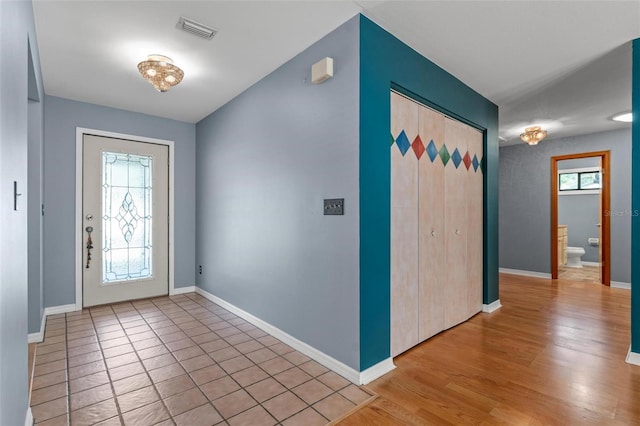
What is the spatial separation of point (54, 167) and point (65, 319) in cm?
182

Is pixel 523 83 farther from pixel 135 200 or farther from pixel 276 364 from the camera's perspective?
pixel 135 200

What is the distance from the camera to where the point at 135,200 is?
4.32 meters

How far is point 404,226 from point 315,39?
1.70 m

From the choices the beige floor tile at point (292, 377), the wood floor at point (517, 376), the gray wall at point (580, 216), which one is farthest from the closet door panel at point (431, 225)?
the gray wall at point (580, 216)

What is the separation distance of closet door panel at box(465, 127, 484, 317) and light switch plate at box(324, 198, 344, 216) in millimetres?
1937

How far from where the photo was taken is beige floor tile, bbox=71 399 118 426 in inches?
70.4

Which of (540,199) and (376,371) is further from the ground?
(540,199)

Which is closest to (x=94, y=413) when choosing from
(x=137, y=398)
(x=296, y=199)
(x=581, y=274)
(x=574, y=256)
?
(x=137, y=398)

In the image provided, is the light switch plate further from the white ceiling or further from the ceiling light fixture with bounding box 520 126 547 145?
the ceiling light fixture with bounding box 520 126 547 145

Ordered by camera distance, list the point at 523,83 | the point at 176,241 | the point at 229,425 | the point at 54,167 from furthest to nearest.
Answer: the point at 176,241
the point at 54,167
the point at 523,83
the point at 229,425

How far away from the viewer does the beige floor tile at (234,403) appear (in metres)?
1.89

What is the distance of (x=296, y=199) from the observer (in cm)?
277

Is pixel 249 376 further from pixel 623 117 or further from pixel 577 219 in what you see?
pixel 577 219

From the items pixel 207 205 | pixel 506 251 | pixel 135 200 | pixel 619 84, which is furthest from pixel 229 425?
pixel 506 251
